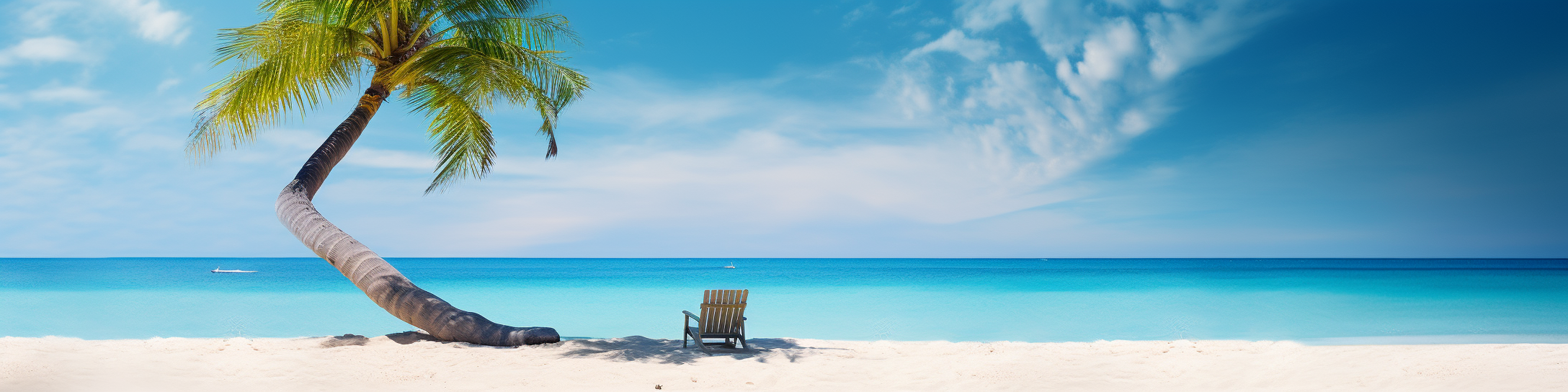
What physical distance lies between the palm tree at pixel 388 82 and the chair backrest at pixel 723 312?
1498 mm

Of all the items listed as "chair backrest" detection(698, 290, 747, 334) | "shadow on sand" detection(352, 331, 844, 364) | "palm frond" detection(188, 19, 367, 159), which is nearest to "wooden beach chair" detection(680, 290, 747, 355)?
"chair backrest" detection(698, 290, 747, 334)

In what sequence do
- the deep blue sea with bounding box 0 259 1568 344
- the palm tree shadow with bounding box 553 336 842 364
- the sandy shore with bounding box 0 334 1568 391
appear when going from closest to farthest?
the sandy shore with bounding box 0 334 1568 391 → the palm tree shadow with bounding box 553 336 842 364 → the deep blue sea with bounding box 0 259 1568 344

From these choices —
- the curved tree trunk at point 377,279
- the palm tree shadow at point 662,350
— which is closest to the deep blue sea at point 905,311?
the palm tree shadow at point 662,350

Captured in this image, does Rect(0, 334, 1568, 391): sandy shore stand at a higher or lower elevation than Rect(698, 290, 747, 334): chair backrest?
lower

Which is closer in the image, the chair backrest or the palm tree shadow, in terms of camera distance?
the palm tree shadow

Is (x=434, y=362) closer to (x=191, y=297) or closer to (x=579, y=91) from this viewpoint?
(x=579, y=91)

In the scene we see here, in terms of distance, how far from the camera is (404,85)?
26.2 ft

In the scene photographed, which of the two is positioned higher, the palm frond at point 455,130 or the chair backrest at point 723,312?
the palm frond at point 455,130

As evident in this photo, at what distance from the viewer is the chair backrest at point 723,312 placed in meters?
6.59

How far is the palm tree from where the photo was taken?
6.67 meters

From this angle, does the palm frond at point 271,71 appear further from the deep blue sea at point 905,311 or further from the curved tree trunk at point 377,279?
the deep blue sea at point 905,311

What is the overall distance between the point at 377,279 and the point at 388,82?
7.00 feet

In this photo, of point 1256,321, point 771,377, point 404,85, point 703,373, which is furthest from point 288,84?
point 1256,321

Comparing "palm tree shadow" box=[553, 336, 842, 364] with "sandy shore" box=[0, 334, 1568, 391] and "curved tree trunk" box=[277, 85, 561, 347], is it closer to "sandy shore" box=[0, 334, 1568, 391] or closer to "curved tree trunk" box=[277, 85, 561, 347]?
"sandy shore" box=[0, 334, 1568, 391]
